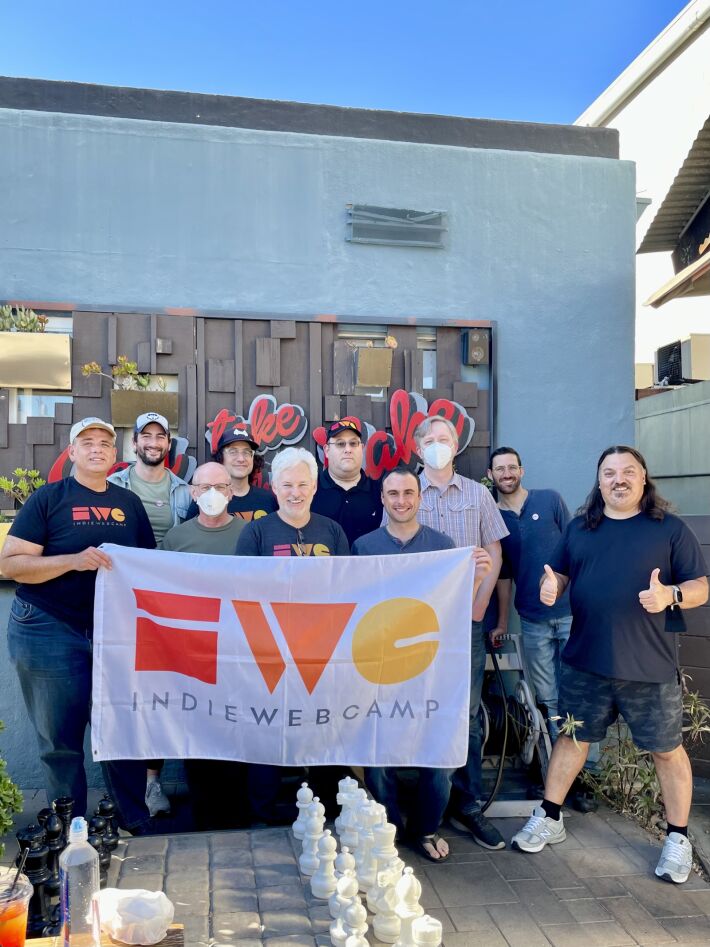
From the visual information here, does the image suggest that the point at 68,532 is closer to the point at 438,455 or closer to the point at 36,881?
the point at 36,881

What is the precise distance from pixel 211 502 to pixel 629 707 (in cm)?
232

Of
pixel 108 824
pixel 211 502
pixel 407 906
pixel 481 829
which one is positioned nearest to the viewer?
pixel 407 906

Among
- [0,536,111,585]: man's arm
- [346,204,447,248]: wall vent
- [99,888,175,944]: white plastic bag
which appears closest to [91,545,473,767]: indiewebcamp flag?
[0,536,111,585]: man's arm

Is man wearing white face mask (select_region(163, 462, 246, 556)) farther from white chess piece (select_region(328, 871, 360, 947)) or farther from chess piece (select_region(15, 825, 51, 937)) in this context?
white chess piece (select_region(328, 871, 360, 947))

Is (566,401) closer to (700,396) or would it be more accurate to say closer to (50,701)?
(700,396)

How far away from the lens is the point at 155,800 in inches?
173

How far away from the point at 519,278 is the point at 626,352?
0.95 m

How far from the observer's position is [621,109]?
14938 mm

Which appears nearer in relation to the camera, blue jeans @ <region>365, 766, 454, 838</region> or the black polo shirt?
blue jeans @ <region>365, 766, 454, 838</region>

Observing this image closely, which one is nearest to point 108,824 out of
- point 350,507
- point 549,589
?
point 350,507

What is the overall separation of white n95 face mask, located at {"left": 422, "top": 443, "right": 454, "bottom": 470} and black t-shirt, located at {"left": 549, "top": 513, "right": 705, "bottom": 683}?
0.97 meters

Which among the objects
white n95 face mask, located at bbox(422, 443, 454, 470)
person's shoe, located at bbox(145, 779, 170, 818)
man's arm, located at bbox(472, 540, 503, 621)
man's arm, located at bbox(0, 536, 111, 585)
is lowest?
person's shoe, located at bbox(145, 779, 170, 818)

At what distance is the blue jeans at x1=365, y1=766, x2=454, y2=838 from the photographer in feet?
12.1

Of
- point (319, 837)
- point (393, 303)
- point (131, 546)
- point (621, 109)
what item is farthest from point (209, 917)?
point (621, 109)
